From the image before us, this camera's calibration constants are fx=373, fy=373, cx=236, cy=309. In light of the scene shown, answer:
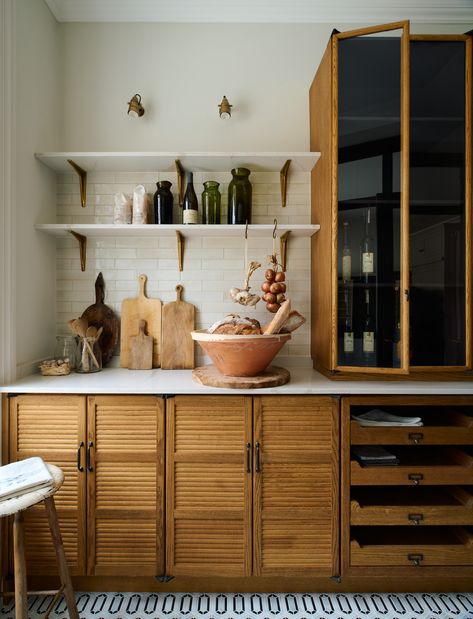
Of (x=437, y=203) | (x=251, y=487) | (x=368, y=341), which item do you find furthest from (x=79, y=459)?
(x=437, y=203)

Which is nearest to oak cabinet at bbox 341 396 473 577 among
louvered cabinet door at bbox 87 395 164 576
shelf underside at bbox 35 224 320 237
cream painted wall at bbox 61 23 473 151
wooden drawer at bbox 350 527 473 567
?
wooden drawer at bbox 350 527 473 567

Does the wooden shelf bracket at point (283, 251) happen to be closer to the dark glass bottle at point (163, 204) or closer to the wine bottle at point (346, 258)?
the wine bottle at point (346, 258)

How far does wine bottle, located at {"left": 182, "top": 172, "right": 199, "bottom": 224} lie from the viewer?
215 centimetres

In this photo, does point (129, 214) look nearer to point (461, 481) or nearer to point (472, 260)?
point (472, 260)

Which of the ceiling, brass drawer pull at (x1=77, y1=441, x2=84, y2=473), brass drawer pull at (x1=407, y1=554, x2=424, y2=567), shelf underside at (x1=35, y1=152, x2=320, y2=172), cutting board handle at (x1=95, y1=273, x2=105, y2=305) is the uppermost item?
the ceiling

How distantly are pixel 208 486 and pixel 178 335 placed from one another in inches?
35.6

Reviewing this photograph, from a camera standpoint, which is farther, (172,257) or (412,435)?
(172,257)

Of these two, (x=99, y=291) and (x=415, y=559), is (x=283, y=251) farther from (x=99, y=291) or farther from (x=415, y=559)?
(x=415, y=559)

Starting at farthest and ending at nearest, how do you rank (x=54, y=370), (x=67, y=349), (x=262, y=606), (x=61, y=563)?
(x=67, y=349) < (x=54, y=370) < (x=262, y=606) < (x=61, y=563)

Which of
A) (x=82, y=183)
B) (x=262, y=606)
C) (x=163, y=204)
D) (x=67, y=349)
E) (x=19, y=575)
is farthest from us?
(x=82, y=183)

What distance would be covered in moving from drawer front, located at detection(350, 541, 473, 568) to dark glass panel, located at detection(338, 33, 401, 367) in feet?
2.81

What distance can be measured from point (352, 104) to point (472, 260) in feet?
3.29

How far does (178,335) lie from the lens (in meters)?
2.32

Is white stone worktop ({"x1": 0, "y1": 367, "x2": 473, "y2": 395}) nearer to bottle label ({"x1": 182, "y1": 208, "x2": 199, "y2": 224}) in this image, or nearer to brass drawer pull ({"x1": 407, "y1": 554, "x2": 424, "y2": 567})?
brass drawer pull ({"x1": 407, "y1": 554, "x2": 424, "y2": 567})
